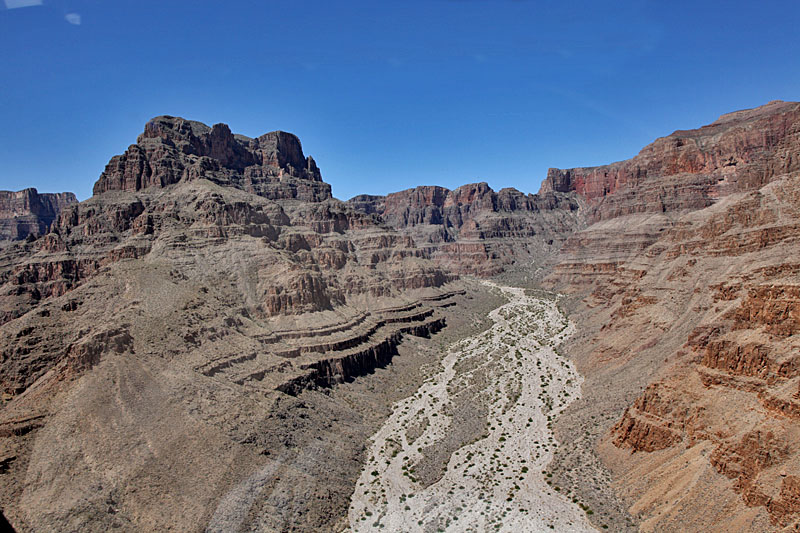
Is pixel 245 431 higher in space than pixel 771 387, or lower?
lower

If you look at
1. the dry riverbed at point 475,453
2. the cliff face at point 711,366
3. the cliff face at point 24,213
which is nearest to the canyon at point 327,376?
the cliff face at point 711,366

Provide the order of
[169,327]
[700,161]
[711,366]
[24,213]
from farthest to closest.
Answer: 1. [24,213]
2. [700,161]
3. [169,327]
4. [711,366]

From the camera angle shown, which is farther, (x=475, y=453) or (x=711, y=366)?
(x=475, y=453)

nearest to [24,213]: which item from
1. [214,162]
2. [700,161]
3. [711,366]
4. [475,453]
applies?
[214,162]

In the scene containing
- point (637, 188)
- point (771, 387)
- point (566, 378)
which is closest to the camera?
point (771, 387)

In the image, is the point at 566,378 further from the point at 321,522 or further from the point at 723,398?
the point at 321,522

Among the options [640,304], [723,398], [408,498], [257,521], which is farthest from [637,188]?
[257,521]

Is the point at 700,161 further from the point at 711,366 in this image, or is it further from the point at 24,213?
the point at 24,213
